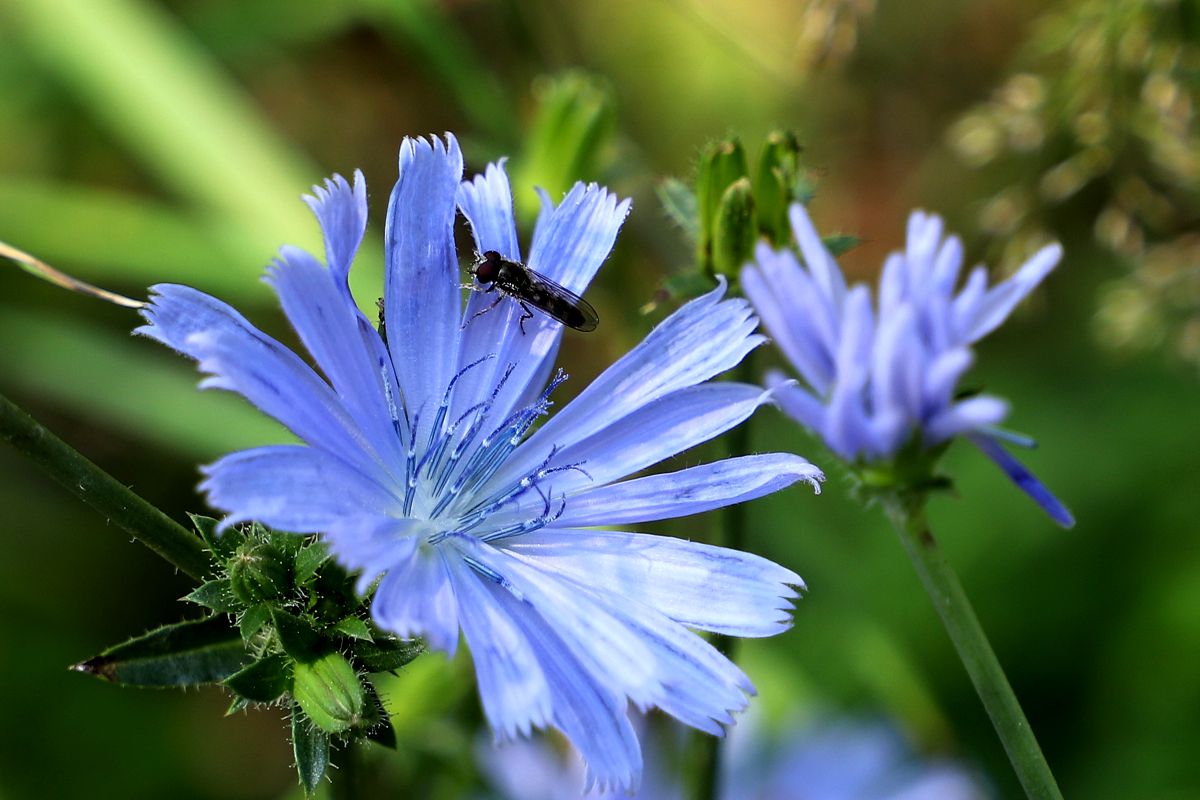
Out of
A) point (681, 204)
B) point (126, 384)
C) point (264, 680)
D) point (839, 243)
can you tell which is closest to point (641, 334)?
point (681, 204)

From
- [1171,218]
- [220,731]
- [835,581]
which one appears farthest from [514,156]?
[220,731]

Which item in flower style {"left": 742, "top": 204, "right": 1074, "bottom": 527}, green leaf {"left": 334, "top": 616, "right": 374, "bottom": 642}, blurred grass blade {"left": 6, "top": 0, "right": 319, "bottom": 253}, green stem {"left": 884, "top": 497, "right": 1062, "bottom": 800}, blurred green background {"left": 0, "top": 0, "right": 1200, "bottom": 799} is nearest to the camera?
flower style {"left": 742, "top": 204, "right": 1074, "bottom": 527}

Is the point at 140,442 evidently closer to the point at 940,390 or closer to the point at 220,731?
the point at 220,731

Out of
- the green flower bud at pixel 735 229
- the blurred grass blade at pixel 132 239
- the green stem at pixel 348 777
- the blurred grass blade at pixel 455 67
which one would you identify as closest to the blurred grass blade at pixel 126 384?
the blurred grass blade at pixel 132 239

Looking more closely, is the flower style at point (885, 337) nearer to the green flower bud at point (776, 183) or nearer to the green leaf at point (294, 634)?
the green flower bud at point (776, 183)

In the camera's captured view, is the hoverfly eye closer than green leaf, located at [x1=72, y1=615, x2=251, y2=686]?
No

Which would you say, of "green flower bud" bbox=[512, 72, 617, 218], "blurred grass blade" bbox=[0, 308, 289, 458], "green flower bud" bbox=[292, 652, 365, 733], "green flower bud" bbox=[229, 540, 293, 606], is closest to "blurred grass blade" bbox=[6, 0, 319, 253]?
"blurred grass blade" bbox=[0, 308, 289, 458]

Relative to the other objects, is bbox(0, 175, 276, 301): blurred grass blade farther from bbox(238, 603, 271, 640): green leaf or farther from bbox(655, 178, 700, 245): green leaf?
bbox(238, 603, 271, 640): green leaf
